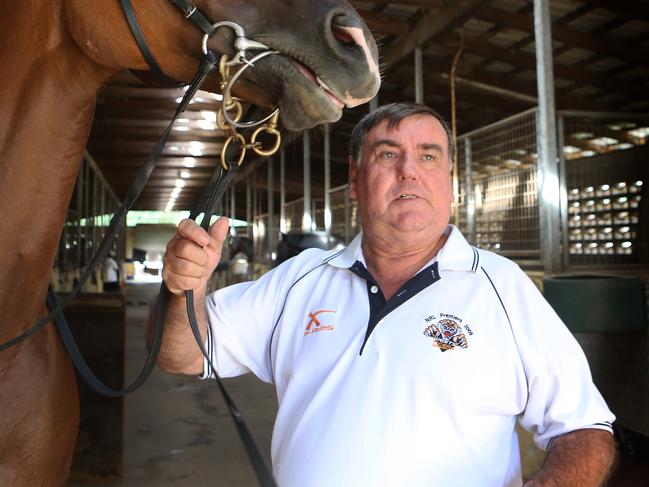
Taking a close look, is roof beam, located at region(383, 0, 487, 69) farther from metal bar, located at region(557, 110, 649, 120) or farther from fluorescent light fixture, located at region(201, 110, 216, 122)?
fluorescent light fixture, located at region(201, 110, 216, 122)

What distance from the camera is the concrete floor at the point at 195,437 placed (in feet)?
10.7

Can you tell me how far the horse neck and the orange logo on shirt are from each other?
67 cm

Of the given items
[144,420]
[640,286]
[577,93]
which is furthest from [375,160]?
[577,93]

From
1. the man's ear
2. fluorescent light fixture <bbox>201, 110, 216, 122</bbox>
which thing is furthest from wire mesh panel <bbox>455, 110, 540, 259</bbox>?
fluorescent light fixture <bbox>201, 110, 216, 122</bbox>

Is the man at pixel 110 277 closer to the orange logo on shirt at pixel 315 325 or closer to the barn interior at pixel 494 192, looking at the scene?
the barn interior at pixel 494 192

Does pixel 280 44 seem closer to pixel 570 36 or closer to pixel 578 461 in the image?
pixel 578 461

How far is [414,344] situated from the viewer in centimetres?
129

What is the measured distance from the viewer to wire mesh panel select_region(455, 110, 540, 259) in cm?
439

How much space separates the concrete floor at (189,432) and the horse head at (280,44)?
2.67 m

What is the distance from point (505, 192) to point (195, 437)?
3.13 meters

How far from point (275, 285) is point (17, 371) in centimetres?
67

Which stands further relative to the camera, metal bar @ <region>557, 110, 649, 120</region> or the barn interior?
metal bar @ <region>557, 110, 649, 120</region>

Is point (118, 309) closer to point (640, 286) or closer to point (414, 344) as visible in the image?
point (414, 344)

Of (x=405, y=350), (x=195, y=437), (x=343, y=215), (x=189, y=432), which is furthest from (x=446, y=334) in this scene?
(x=343, y=215)
